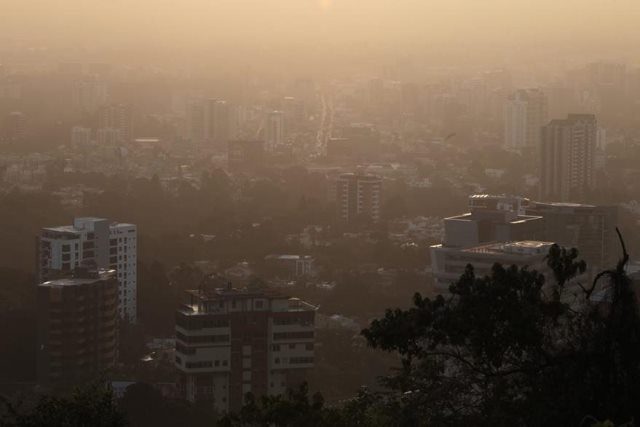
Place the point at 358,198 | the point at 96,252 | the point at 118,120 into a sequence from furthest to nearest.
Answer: the point at 118,120 < the point at 358,198 < the point at 96,252

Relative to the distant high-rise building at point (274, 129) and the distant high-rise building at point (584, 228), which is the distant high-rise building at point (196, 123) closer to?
the distant high-rise building at point (274, 129)

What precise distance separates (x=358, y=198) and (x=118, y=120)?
12.7 meters

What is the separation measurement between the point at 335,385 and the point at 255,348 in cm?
66

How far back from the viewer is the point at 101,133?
28.5 metres

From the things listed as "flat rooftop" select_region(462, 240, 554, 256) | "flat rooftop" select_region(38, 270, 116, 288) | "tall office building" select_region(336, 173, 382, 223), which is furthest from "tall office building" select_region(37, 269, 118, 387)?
"tall office building" select_region(336, 173, 382, 223)

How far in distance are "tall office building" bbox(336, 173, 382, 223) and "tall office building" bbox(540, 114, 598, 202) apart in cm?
355

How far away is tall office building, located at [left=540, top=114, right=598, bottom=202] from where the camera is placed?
70.7 feet

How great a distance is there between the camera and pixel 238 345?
8750 mm

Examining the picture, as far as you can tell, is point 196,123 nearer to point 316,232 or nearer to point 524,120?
point 524,120

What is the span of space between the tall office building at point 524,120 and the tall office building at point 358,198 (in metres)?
9.90

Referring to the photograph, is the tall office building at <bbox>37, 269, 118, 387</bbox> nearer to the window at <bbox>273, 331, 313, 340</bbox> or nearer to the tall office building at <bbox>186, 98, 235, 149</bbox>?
the window at <bbox>273, 331, 313, 340</bbox>

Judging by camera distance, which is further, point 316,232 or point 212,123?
point 212,123

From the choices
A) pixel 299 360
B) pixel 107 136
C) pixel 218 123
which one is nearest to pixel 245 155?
pixel 107 136

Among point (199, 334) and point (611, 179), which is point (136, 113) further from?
point (199, 334)
